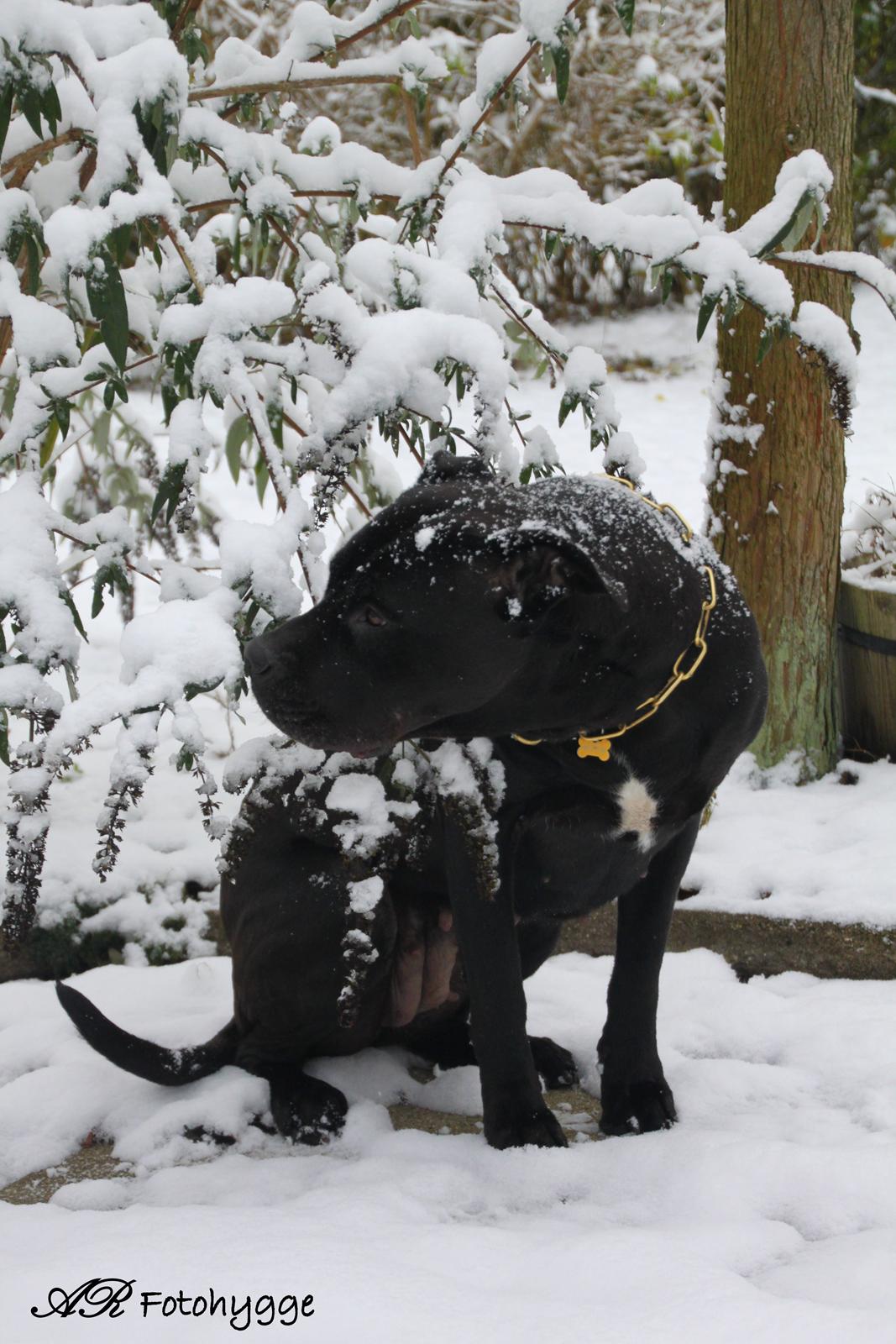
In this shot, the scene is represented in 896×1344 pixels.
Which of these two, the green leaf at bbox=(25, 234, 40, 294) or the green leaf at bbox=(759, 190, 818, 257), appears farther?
the green leaf at bbox=(759, 190, 818, 257)

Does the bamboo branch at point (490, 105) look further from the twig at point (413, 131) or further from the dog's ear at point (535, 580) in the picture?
the dog's ear at point (535, 580)

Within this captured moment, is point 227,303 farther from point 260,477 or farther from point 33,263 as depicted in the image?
point 260,477

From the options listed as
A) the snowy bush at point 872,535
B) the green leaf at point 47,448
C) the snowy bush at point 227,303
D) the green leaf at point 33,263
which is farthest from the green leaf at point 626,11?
the snowy bush at point 872,535

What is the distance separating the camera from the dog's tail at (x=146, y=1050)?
80.7 inches

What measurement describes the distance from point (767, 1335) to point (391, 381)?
1.31 m

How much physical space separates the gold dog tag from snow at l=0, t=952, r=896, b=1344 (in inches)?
25.4

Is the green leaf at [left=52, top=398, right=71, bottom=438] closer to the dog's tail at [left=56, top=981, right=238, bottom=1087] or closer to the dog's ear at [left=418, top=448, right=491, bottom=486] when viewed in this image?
the dog's ear at [left=418, top=448, right=491, bottom=486]

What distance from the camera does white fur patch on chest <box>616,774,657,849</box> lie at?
75.6 inches

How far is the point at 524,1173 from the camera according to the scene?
191 cm

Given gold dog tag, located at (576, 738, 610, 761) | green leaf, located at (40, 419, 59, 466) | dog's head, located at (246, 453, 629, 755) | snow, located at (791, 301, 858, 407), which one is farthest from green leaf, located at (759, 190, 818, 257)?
green leaf, located at (40, 419, 59, 466)

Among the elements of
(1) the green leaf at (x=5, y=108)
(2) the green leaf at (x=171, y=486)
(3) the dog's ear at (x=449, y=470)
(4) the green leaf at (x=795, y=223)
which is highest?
(1) the green leaf at (x=5, y=108)

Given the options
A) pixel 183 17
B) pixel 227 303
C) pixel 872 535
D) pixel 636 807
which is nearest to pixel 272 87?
pixel 183 17

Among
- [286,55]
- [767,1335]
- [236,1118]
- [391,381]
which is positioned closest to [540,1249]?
[767,1335]

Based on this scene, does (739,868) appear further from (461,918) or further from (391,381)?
(391,381)
